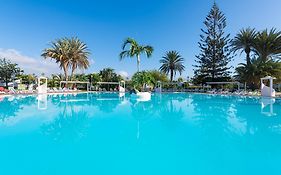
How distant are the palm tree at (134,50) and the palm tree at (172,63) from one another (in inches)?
520

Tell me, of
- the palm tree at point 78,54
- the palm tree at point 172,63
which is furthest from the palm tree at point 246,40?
the palm tree at point 78,54

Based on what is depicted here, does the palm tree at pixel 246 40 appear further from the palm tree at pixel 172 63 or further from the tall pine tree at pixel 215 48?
the palm tree at pixel 172 63

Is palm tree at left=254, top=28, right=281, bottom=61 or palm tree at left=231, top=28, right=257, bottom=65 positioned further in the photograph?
palm tree at left=231, top=28, right=257, bottom=65

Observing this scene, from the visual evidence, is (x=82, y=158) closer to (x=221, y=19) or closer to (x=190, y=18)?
(x=190, y=18)

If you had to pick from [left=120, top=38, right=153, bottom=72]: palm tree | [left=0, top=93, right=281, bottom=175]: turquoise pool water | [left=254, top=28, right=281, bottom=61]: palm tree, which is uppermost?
[left=254, top=28, right=281, bottom=61]: palm tree

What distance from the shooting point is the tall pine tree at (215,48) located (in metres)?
27.8

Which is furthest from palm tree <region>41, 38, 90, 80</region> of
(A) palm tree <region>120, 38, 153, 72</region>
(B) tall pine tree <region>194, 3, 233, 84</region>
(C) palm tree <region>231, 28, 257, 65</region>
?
(C) palm tree <region>231, 28, 257, 65</region>

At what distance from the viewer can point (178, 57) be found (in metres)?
33.6

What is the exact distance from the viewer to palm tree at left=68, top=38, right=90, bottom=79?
29548 mm

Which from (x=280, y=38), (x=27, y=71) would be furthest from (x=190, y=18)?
(x=27, y=71)

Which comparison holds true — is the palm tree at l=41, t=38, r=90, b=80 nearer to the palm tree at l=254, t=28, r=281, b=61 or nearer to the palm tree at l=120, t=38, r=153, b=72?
the palm tree at l=120, t=38, r=153, b=72

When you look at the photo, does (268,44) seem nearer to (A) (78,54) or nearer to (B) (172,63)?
(B) (172,63)

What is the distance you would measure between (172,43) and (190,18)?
5.01m

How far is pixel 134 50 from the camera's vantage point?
20219mm
